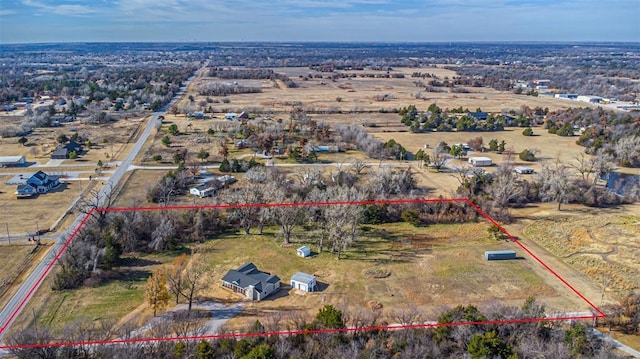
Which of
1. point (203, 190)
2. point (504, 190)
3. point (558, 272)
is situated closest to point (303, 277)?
point (558, 272)

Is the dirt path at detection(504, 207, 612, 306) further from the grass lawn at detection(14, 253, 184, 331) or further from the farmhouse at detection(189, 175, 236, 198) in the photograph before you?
the farmhouse at detection(189, 175, 236, 198)

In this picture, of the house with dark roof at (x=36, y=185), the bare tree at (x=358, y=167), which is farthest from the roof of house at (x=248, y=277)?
the house with dark roof at (x=36, y=185)

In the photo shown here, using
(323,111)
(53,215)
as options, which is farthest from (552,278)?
(323,111)

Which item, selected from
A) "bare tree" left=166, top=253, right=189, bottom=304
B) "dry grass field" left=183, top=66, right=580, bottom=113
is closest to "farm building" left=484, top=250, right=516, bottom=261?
"bare tree" left=166, top=253, right=189, bottom=304

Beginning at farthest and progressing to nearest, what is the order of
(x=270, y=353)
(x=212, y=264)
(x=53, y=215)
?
(x=53, y=215) → (x=212, y=264) → (x=270, y=353)

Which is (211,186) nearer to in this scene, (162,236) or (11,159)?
(162,236)

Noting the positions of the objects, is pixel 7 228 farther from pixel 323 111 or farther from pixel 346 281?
pixel 323 111
